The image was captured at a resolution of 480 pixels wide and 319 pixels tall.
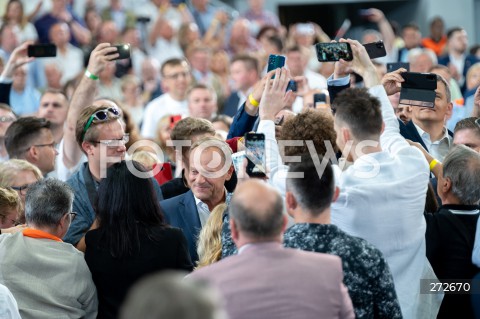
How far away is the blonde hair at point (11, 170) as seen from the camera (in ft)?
16.4

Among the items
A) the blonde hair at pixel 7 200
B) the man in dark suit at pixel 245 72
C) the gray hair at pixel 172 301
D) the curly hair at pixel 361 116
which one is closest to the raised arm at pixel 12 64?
the blonde hair at pixel 7 200

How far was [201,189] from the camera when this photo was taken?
183 inches

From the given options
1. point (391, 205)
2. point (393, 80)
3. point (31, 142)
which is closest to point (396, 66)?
point (393, 80)

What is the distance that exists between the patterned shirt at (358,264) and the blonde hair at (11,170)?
83.6 inches

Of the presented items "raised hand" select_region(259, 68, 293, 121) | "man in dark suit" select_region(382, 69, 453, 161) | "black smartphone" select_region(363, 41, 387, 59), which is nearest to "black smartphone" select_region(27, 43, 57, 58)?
"raised hand" select_region(259, 68, 293, 121)

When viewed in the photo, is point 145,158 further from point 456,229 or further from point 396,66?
point 456,229

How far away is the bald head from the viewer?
311cm

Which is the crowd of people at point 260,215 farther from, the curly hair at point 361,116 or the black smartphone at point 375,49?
the black smartphone at point 375,49

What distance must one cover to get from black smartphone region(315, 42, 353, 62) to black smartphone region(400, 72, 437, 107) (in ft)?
1.47

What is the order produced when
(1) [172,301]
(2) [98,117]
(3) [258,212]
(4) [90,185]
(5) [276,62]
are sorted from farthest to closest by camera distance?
1. (2) [98,117]
2. (4) [90,185]
3. (5) [276,62]
4. (3) [258,212]
5. (1) [172,301]

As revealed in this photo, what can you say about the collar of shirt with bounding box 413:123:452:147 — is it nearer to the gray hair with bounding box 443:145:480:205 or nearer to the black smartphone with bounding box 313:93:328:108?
the black smartphone with bounding box 313:93:328:108

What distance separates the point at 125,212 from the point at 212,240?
446 mm

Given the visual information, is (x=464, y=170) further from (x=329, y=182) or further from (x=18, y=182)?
(x=18, y=182)

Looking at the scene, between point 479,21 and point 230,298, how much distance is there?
1547 cm
